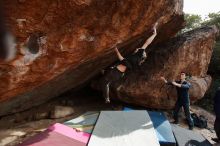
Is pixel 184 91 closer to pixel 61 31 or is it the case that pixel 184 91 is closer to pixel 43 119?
pixel 61 31

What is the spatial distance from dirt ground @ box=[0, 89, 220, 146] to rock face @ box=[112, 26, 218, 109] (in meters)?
0.78

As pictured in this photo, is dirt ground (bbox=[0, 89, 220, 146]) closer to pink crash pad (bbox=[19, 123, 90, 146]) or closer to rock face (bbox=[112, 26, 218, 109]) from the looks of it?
rock face (bbox=[112, 26, 218, 109])

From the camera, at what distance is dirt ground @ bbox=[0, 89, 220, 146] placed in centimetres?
824

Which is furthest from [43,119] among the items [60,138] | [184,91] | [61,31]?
[184,91]

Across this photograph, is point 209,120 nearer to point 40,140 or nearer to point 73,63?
point 73,63

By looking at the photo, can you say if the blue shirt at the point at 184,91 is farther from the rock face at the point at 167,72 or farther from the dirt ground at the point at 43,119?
the rock face at the point at 167,72

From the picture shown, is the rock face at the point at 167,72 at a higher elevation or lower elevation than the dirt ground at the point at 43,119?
higher

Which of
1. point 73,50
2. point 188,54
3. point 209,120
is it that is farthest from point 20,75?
point 209,120

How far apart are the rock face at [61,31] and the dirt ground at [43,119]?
78 cm

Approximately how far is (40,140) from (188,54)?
7240 mm

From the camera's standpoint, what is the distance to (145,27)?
348 inches

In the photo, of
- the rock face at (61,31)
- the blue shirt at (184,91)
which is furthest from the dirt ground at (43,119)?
the blue shirt at (184,91)

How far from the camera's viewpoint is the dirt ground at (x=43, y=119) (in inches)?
324

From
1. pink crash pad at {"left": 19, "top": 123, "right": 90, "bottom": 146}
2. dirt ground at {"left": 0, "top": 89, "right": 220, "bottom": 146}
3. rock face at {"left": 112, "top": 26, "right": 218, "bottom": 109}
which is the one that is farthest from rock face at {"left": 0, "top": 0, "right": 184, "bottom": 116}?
rock face at {"left": 112, "top": 26, "right": 218, "bottom": 109}
